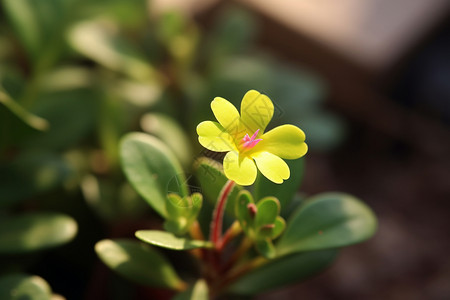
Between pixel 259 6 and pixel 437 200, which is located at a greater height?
pixel 259 6

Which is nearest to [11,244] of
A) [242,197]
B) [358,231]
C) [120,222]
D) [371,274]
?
[120,222]

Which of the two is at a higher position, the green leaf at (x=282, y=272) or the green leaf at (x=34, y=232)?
the green leaf at (x=282, y=272)

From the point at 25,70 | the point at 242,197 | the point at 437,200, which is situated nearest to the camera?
the point at 242,197

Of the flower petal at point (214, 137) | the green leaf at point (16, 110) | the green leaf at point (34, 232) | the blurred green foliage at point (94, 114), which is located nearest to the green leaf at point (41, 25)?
the blurred green foliage at point (94, 114)

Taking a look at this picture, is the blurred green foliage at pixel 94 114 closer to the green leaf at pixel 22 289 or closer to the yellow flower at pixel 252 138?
the green leaf at pixel 22 289

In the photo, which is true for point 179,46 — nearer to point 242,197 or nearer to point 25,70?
point 25,70

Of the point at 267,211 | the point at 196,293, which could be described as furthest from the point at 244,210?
the point at 196,293

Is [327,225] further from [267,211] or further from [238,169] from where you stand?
[238,169]

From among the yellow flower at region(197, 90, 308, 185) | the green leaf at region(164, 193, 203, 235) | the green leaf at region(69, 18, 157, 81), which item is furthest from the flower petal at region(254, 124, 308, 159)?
the green leaf at region(69, 18, 157, 81)
